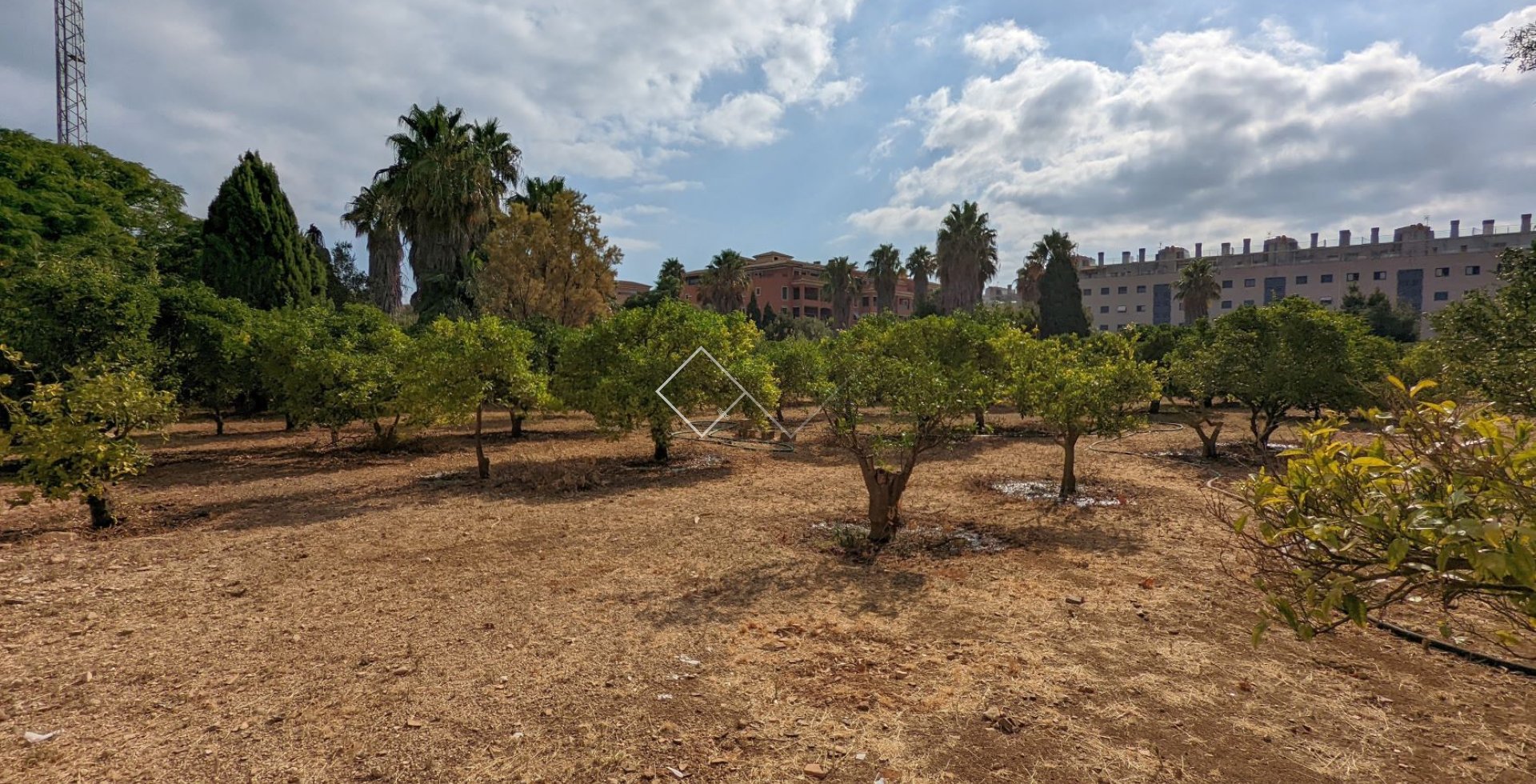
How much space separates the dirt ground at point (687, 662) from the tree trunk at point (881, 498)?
0.98ft

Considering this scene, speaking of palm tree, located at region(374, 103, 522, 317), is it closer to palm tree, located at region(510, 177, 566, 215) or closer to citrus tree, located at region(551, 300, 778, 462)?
palm tree, located at region(510, 177, 566, 215)

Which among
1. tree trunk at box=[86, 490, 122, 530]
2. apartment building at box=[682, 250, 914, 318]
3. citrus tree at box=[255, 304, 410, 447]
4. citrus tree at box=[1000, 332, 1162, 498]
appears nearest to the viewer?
tree trunk at box=[86, 490, 122, 530]

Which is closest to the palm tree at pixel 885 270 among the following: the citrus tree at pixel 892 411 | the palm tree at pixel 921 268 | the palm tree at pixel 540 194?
the palm tree at pixel 921 268

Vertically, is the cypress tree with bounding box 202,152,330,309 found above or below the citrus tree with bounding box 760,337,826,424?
above

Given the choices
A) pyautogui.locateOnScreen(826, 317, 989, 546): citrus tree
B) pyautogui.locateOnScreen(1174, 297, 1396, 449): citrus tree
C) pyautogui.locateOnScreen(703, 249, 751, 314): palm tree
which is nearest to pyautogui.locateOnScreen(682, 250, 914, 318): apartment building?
pyautogui.locateOnScreen(703, 249, 751, 314): palm tree

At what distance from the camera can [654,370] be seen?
546 inches

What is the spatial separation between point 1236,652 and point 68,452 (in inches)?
559

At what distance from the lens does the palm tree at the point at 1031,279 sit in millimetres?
60938

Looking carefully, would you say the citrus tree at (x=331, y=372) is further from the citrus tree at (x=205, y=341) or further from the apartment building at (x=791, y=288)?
the apartment building at (x=791, y=288)

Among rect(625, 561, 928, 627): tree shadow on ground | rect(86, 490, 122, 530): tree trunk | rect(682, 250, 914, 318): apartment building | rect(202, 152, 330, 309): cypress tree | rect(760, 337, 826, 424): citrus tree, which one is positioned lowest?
rect(625, 561, 928, 627): tree shadow on ground

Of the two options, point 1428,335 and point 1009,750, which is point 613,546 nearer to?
point 1009,750

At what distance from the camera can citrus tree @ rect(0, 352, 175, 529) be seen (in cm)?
848

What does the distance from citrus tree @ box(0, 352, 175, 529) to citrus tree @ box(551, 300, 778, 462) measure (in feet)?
23.5

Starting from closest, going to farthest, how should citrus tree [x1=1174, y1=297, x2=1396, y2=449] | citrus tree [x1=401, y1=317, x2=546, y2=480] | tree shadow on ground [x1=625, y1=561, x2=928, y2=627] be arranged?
tree shadow on ground [x1=625, y1=561, x2=928, y2=627], citrus tree [x1=401, y1=317, x2=546, y2=480], citrus tree [x1=1174, y1=297, x2=1396, y2=449]
